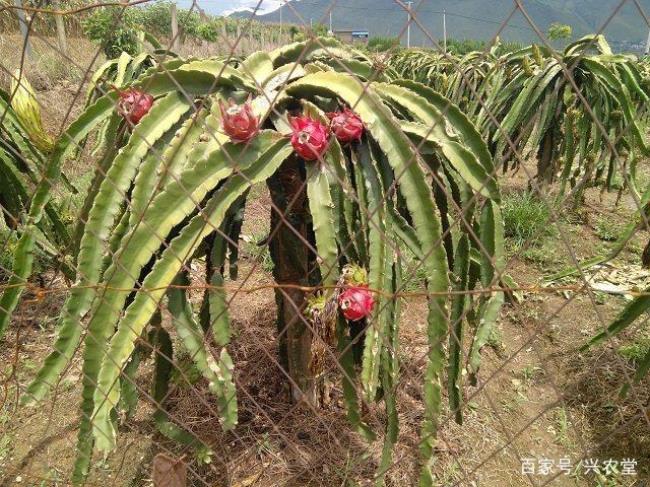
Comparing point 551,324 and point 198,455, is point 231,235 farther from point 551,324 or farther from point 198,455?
point 551,324

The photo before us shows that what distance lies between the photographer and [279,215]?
1.11m

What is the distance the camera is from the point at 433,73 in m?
5.20

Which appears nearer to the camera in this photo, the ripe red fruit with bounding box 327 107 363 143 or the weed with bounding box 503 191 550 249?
the ripe red fruit with bounding box 327 107 363 143

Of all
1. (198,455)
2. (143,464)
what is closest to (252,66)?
(198,455)

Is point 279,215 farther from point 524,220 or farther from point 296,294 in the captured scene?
point 524,220

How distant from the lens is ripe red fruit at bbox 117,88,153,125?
1147mm

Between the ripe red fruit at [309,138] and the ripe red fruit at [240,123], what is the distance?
9cm

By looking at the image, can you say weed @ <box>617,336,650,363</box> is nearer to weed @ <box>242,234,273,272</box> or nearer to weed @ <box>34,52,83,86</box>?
weed @ <box>242,234,273,272</box>

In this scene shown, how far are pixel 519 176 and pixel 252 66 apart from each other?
3.72 metres

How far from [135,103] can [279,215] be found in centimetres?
45

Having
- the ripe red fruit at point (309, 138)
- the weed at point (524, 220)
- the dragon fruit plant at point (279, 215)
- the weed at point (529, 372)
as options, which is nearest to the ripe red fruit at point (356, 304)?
the dragon fruit plant at point (279, 215)

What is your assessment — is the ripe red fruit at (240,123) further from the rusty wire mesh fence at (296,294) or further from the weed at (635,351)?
the weed at (635,351)

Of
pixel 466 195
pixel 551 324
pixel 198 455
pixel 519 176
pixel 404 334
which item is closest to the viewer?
pixel 466 195

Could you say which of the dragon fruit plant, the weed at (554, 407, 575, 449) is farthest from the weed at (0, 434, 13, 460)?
the weed at (554, 407, 575, 449)
